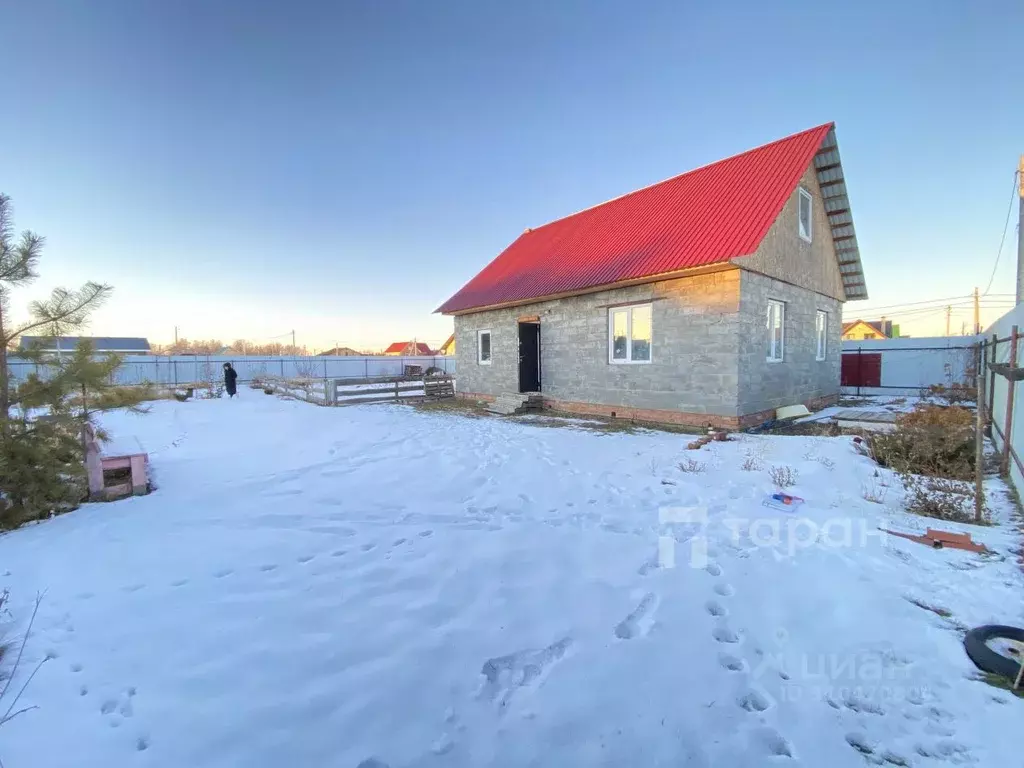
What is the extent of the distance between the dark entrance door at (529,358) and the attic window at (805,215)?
24.8 feet

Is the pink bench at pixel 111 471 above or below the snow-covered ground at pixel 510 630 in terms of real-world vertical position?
above

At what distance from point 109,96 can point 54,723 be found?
1189cm

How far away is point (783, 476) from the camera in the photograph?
519 centimetres

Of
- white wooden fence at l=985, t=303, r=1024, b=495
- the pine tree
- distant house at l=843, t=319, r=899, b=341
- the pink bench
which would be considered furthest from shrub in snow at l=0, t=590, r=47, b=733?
distant house at l=843, t=319, r=899, b=341

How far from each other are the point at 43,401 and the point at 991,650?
843 centimetres

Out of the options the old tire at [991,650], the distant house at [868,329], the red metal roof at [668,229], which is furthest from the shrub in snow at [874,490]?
the distant house at [868,329]

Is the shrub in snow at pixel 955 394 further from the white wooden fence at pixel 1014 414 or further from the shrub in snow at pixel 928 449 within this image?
the shrub in snow at pixel 928 449

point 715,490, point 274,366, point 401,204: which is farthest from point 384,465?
point 274,366

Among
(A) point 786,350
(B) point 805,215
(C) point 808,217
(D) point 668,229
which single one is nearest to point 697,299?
(D) point 668,229

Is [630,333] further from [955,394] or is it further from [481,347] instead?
[955,394]

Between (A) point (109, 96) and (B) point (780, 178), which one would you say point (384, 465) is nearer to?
(A) point (109, 96)

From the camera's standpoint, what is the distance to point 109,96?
8773mm

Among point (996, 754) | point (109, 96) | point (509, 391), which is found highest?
point (109, 96)

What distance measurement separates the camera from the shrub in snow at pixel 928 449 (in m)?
5.57
